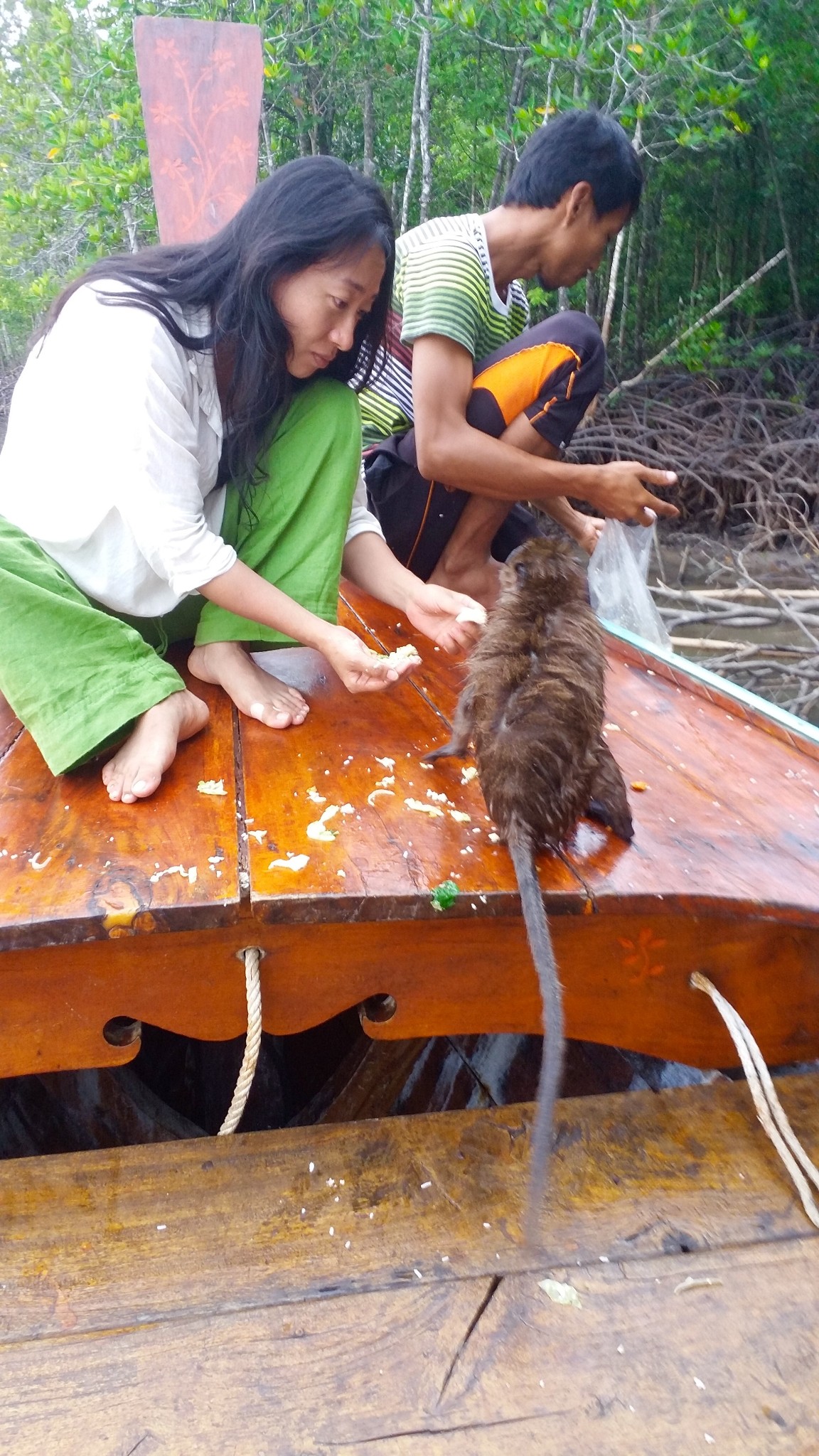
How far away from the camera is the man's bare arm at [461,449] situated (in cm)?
283

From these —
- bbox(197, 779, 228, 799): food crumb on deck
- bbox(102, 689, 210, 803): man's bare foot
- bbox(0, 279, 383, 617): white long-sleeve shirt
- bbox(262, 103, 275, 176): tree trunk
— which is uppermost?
bbox(262, 103, 275, 176): tree trunk

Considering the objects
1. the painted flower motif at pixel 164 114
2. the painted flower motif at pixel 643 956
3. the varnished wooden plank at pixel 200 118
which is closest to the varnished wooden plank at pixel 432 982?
the painted flower motif at pixel 643 956

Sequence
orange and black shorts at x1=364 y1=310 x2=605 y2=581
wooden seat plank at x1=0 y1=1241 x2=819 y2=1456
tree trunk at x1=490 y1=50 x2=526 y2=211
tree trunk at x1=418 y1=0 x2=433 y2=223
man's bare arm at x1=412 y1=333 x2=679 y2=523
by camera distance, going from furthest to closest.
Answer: tree trunk at x1=490 y1=50 x2=526 y2=211 → tree trunk at x1=418 y1=0 x2=433 y2=223 → orange and black shorts at x1=364 y1=310 x2=605 y2=581 → man's bare arm at x1=412 y1=333 x2=679 y2=523 → wooden seat plank at x1=0 y1=1241 x2=819 y2=1456

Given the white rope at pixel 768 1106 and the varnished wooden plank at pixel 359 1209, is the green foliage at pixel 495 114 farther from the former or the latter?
the varnished wooden plank at pixel 359 1209

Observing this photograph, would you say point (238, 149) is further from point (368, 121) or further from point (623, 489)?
point (368, 121)

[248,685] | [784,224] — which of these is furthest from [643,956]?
[784,224]

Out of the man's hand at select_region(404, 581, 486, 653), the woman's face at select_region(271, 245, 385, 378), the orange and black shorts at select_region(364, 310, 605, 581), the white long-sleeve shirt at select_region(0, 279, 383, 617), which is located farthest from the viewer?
the orange and black shorts at select_region(364, 310, 605, 581)

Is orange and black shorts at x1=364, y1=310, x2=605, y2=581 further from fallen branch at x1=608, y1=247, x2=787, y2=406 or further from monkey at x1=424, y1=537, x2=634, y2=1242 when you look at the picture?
fallen branch at x1=608, y1=247, x2=787, y2=406

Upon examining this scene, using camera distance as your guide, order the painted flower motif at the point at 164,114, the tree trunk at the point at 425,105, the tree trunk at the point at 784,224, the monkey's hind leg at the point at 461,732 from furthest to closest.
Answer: the tree trunk at the point at 784,224 < the tree trunk at the point at 425,105 < the painted flower motif at the point at 164,114 < the monkey's hind leg at the point at 461,732

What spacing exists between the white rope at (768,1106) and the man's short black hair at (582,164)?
249 cm

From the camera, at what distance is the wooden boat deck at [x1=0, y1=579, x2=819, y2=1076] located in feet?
4.57

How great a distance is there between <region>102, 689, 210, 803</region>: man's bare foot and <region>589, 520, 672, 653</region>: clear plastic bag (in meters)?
1.90

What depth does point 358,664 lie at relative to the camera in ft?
6.45

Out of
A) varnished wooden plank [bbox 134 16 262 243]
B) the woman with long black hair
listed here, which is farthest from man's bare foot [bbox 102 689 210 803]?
varnished wooden plank [bbox 134 16 262 243]
